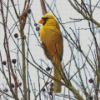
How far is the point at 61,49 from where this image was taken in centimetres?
385

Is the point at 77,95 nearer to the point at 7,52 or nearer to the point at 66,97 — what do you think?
the point at 66,97

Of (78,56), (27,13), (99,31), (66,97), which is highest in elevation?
(27,13)

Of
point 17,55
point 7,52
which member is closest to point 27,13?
point 17,55

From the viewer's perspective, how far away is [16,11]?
8.85 ft

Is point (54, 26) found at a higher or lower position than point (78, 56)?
higher

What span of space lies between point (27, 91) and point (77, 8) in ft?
3.93

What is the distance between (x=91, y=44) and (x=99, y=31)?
207 mm

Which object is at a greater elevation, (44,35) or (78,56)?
(44,35)

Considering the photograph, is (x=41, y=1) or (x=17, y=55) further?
(x=41, y=1)

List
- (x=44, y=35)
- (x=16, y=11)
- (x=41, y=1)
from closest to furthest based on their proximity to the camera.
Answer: (x=16, y=11) → (x=41, y=1) → (x=44, y=35)

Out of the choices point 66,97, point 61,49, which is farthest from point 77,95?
point 61,49

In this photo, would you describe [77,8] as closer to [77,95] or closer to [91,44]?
[91,44]

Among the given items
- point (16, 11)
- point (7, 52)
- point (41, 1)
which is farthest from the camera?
point (41, 1)

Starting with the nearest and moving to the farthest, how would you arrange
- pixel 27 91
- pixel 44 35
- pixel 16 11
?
pixel 27 91 < pixel 16 11 < pixel 44 35
